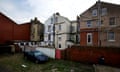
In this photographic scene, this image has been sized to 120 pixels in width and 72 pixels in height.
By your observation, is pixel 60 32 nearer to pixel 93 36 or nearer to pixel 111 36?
pixel 93 36

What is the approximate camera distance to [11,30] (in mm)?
33719

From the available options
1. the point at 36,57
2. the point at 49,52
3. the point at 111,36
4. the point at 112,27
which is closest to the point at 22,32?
the point at 49,52

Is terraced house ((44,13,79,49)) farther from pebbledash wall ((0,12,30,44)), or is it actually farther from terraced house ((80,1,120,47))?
pebbledash wall ((0,12,30,44))

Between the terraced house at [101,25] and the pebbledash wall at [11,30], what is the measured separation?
17.3m

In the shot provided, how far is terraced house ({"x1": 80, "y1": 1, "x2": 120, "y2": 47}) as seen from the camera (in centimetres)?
2478

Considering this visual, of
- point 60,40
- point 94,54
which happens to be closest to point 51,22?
point 60,40

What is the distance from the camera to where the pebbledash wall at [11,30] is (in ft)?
104

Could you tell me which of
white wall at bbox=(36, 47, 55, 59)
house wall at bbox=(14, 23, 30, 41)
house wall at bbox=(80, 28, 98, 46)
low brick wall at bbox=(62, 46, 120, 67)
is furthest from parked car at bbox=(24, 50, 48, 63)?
house wall at bbox=(14, 23, 30, 41)

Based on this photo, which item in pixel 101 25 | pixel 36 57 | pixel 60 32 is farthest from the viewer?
pixel 60 32

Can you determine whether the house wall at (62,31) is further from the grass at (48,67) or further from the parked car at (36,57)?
the grass at (48,67)

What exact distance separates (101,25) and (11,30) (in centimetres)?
2231

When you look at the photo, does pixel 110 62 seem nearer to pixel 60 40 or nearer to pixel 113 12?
pixel 113 12

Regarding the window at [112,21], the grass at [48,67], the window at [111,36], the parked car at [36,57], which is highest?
the window at [112,21]

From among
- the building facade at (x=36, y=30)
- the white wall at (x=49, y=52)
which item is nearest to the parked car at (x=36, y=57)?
the white wall at (x=49, y=52)
